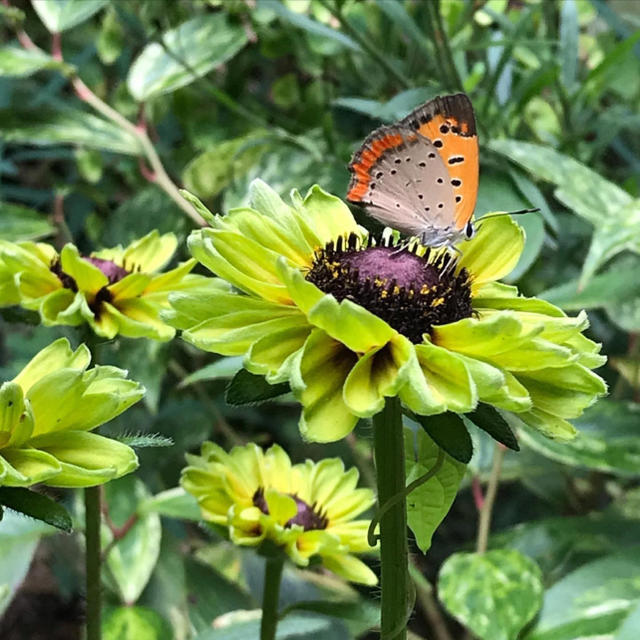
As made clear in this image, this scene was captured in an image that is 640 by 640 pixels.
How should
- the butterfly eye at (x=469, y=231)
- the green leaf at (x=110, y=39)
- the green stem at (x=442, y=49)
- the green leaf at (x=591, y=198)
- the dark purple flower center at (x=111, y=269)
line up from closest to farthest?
the butterfly eye at (x=469, y=231)
the dark purple flower center at (x=111, y=269)
the green leaf at (x=591, y=198)
the green stem at (x=442, y=49)
the green leaf at (x=110, y=39)

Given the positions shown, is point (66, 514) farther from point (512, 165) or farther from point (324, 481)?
point (512, 165)

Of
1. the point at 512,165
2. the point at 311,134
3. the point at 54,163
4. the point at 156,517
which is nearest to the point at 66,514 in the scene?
the point at 156,517

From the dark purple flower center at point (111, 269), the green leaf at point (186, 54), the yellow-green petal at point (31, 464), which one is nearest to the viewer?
the yellow-green petal at point (31, 464)

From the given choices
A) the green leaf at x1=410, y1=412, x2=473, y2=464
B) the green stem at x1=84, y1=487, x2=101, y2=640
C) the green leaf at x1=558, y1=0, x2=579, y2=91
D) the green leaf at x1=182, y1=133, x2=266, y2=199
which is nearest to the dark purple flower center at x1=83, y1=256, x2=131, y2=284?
the green stem at x1=84, y1=487, x2=101, y2=640

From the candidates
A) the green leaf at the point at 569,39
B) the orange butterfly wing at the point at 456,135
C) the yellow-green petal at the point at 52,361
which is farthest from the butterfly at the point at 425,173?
the green leaf at the point at 569,39

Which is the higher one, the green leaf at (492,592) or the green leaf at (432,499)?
the green leaf at (432,499)

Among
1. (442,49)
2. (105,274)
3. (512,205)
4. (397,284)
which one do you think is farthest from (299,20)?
(397,284)

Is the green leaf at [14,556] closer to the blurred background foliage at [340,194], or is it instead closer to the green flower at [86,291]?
the blurred background foliage at [340,194]
